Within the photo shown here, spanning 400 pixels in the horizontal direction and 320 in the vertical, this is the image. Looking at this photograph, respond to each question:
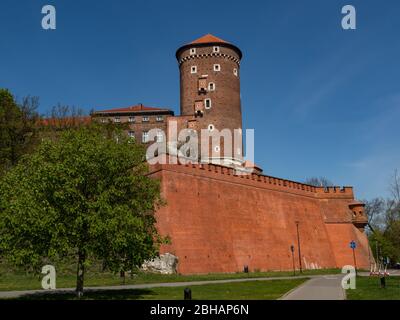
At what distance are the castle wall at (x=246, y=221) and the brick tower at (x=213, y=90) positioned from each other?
1429 centimetres

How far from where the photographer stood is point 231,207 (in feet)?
131

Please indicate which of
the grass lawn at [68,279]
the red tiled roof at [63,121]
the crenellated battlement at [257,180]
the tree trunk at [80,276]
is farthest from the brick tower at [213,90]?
the tree trunk at [80,276]

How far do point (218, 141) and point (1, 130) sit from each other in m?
28.8

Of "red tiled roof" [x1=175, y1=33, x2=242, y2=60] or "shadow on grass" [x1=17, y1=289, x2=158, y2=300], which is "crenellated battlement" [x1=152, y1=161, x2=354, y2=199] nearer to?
"shadow on grass" [x1=17, y1=289, x2=158, y2=300]

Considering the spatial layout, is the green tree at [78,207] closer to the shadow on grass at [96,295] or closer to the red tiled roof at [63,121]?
the shadow on grass at [96,295]

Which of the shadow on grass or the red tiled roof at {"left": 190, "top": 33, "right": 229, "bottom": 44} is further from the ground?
the red tiled roof at {"left": 190, "top": 33, "right": 229, "bottom": 44}

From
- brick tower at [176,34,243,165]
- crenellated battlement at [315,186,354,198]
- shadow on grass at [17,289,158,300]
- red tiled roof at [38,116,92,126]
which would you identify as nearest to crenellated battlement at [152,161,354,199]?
crenellated battlement at [315,186,354,198]

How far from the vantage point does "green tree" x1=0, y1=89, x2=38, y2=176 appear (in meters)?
37.3

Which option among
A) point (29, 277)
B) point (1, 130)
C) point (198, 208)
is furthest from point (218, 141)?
point (29, 277)

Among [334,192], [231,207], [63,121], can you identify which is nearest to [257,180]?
[231,207]

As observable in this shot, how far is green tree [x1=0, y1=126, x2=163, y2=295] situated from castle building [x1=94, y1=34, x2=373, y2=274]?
470 inches

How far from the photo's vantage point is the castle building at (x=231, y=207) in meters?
35.8

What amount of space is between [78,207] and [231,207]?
22973 mm
